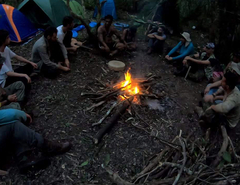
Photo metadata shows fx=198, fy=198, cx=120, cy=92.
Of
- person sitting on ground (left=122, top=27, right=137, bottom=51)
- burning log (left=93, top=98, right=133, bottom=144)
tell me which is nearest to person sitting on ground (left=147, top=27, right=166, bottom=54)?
person sitting on ground (left=122, top=27, right=137, bottom=51)

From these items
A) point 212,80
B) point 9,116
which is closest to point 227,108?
point 212,80

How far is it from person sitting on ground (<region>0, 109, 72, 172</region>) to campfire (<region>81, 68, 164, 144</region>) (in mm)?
1181

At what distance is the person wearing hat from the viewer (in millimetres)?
3988

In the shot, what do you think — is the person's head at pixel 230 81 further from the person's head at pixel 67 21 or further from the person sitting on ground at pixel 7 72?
the person's head at pixel 67 21

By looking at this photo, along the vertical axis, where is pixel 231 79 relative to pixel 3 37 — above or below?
below

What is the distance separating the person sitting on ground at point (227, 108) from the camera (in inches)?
158

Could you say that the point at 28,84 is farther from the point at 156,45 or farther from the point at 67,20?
the point at 156,45

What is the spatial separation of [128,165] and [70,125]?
1.56m

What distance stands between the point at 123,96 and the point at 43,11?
670 cm

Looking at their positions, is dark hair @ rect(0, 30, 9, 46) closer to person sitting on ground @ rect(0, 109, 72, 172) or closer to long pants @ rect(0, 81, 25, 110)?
long pants @ rect(0, 81, 25, 110)

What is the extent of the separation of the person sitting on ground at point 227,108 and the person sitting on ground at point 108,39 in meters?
4.23

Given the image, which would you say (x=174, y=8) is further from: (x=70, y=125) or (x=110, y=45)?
(x=70, y=125)

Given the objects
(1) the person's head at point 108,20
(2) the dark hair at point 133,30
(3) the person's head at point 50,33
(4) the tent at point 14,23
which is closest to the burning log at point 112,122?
(3) the person's head at point 50,33

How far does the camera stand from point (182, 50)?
717cm
